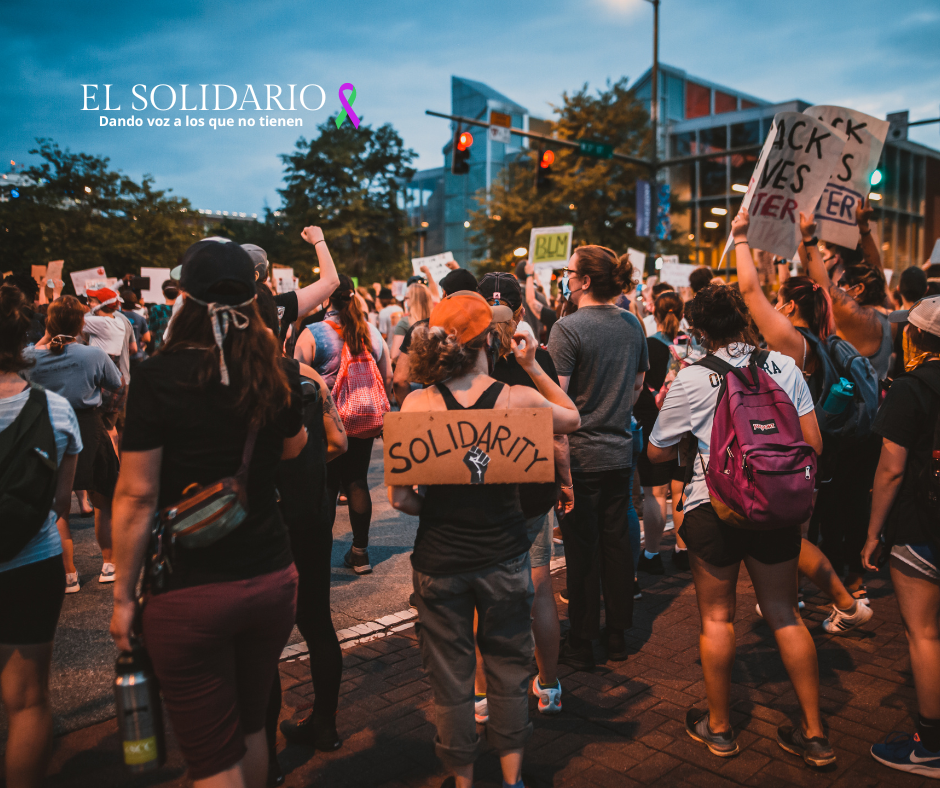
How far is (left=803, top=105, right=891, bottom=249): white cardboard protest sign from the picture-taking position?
5105 millimetres

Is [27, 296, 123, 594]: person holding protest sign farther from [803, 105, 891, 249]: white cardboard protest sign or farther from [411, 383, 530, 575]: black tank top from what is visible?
[803, 105, 891, 249]: white cardboard protest sign

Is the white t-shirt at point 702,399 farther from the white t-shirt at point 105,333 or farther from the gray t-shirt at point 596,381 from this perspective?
the white t-shirt at point 105,333

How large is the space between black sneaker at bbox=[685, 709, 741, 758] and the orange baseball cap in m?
2.15

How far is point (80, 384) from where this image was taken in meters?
5.19

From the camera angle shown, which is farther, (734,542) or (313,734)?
(313,734)

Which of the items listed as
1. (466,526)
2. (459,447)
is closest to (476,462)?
(459,447)

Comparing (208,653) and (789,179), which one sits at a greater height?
(789,179)

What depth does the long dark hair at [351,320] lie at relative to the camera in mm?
5434

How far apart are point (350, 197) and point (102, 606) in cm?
4015

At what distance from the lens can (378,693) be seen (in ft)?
12.7

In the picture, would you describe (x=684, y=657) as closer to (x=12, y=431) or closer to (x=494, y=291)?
(x=494, y=291)

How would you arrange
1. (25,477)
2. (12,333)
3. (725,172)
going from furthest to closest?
(725,172)
(12,333)
(25,477)

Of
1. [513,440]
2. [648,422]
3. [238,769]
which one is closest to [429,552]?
[513,440]

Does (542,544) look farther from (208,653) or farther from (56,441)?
(56,441)
